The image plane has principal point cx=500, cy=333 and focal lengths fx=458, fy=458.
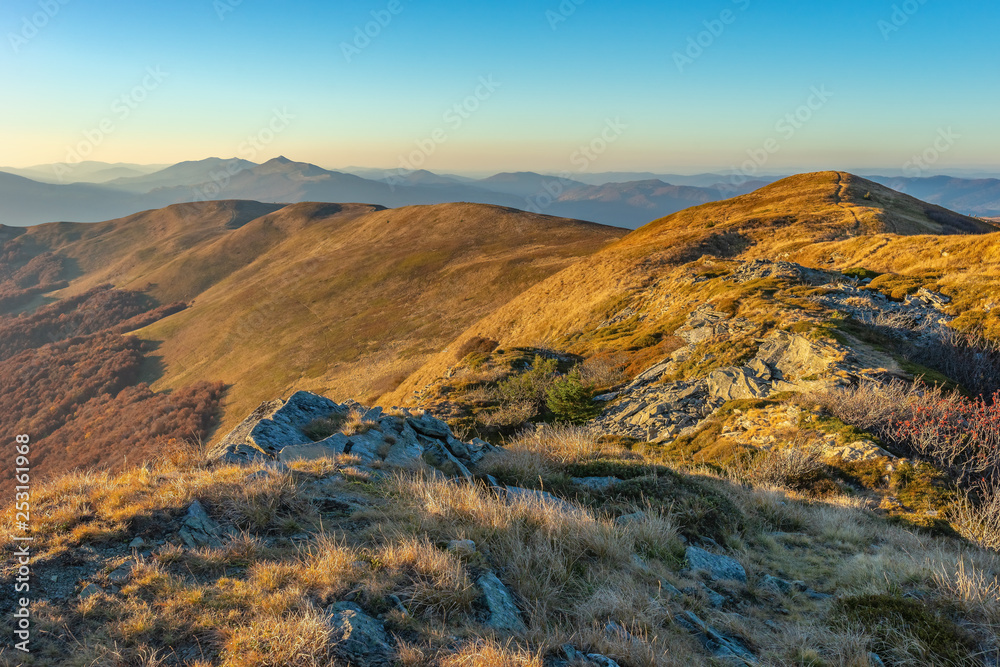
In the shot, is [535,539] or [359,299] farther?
[359,299]

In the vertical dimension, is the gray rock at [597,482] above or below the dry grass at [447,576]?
below

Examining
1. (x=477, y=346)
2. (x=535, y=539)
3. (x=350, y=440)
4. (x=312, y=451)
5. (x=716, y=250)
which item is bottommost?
(x=477, y=346)

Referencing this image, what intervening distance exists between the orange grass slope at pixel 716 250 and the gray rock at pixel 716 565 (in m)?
21.6

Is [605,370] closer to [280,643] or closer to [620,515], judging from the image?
[620,515]

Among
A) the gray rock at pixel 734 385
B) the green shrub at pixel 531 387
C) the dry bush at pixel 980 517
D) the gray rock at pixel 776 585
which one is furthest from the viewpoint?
the green shrub at pixel 531 387

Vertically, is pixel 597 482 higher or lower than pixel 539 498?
lower

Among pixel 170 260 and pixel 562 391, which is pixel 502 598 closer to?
pixel 562 391

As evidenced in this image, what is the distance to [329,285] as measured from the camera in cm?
8150

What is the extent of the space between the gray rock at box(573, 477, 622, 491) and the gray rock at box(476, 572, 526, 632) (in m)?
4.01

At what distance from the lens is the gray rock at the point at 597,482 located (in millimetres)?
8398

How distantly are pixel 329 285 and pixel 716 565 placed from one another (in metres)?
83.2

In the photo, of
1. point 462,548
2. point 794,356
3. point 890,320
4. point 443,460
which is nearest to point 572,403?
point 794,356

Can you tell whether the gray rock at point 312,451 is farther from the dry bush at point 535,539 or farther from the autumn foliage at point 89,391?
the autumn foliage at point 89,391

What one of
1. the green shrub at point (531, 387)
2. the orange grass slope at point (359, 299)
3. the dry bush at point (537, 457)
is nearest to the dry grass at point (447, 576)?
the dry bush at point (537, 457)
